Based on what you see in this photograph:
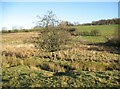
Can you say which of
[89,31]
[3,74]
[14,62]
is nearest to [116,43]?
[89,31]

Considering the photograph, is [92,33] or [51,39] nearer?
[51,39]

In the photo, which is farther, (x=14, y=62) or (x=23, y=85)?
(x=14, y=62)

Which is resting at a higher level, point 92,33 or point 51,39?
point 51,39

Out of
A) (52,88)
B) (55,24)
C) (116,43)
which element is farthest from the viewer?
(116,43)

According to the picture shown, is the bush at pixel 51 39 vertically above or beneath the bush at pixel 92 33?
above

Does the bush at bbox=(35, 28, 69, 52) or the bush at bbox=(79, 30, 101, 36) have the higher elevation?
the bush at bbox=(35, 28, 69, 52)

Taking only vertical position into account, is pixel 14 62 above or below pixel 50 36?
below

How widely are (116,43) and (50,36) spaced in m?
24.4

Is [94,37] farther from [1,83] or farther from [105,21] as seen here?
[1,83]

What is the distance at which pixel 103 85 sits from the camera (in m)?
11.9

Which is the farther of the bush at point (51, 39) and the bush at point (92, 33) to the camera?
the bush at point (92, 33)

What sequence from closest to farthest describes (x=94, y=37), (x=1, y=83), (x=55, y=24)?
(x=1, y=83) → (x=55, y=24) → (x=94, y=37)

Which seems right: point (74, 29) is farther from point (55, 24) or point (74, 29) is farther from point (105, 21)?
point (55, 24)

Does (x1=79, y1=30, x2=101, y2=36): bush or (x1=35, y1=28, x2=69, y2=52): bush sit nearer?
(x1=35, y1=28, x2=69, y2=52): bush
